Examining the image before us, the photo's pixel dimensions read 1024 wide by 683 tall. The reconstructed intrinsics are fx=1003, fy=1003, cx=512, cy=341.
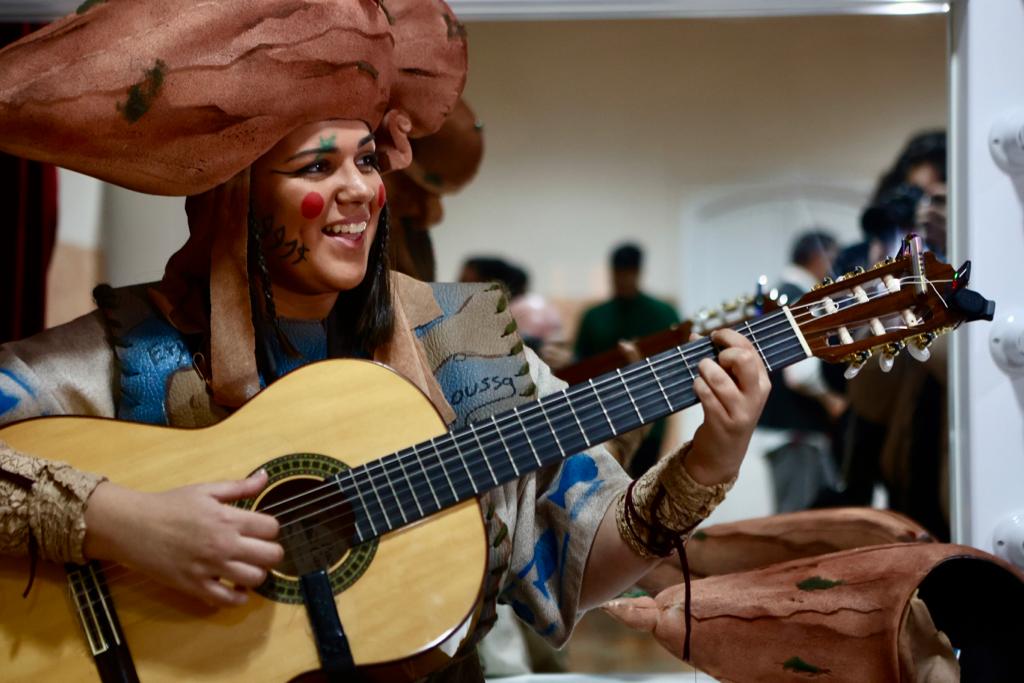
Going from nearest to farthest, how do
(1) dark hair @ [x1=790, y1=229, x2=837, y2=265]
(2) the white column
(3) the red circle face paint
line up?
(3) the red circle face paint, (2) the white column, (1) dark hair @ [x1=790, y1=229, x2=837, y2=265]

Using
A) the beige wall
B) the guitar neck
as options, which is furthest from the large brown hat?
the beige wall

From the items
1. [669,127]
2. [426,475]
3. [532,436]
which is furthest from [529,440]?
[669,127]

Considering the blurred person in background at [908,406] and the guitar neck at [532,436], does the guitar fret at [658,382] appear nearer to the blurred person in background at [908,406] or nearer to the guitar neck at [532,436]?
the guitar neck at [532,436]

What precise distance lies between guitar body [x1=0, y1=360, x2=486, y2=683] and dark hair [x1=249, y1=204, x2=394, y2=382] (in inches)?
3.6

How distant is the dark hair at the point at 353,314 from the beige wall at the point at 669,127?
0.31m

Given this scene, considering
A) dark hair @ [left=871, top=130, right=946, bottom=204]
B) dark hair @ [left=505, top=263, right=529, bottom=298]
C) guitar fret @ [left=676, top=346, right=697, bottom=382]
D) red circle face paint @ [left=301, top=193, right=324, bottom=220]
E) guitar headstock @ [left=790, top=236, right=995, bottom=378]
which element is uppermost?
dark hair @ [left=871, top=130, right=946, bottom=204]

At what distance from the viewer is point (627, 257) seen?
2.06m

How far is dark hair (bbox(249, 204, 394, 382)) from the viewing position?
1121 millimetres

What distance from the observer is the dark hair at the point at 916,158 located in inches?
62.1

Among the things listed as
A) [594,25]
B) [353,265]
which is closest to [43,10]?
[353,265]

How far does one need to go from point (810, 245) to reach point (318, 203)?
1.31 m

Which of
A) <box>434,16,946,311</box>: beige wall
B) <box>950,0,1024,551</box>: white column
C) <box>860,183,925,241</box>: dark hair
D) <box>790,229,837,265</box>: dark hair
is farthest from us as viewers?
<box>790,229,837,265</box>: dark hair

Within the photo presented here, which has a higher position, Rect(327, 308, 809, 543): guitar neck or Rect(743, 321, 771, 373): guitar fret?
Rect(743, 321, 771, 373): guitar fret

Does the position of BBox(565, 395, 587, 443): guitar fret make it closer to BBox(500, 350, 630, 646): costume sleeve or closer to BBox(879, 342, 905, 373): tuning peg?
BBox(500, 350, 630, 646): costume sleeve
